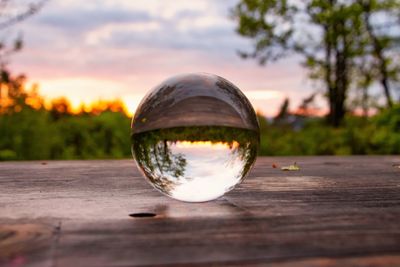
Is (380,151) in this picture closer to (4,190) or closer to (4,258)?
(4,190)

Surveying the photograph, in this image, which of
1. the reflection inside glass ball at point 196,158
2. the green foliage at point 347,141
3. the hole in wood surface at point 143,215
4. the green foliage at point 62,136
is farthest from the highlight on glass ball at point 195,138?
the green foliage at point 347,141

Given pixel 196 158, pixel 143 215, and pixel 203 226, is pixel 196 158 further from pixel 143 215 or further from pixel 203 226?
pixel 203 226

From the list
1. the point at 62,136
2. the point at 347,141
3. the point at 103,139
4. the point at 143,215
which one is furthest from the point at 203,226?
the point at 347,141

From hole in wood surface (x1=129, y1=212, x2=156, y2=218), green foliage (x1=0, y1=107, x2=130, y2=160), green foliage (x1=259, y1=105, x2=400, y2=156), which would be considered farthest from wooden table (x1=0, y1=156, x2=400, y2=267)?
green foliage (x1=259, y1=105, x2=400, y2=156)

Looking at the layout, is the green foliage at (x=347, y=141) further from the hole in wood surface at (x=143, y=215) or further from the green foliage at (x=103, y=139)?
the hole in wood surface at (x=143, y=215)

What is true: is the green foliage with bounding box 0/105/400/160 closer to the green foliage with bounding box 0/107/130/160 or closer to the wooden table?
the green foliage with bounding box 0/107/130/160
